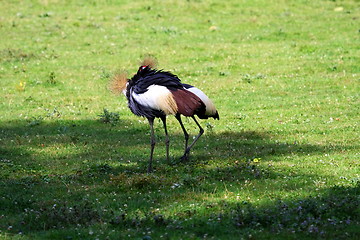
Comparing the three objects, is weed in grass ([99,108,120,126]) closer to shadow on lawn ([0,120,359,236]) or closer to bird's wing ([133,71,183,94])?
shadow on lawn ([0,120,359,236])

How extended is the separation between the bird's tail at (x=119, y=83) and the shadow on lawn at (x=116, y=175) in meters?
1.74

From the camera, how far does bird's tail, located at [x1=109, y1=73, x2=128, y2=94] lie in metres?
13.0

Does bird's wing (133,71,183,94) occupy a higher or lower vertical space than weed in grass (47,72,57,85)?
higher

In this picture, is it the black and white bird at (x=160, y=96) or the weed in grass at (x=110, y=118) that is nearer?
the black and white bird at (x=160, y=96)

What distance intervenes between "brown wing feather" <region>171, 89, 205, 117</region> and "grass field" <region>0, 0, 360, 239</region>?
4.24ft

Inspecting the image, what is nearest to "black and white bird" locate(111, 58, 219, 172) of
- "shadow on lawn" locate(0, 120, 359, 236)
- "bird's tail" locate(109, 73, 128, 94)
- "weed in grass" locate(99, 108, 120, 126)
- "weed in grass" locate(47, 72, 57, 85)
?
"bird's tail" locate(109, 73, 128, 94)

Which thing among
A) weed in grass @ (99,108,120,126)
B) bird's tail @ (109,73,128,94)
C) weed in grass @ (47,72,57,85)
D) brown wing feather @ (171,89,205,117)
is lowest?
weed in grass @ (99,108,120,126)

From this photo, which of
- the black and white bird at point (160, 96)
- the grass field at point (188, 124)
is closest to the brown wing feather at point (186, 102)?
the black and white bird at point (160, 96)

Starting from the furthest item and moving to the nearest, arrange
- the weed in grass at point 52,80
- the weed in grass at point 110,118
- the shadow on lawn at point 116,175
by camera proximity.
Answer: the weed in grass at point 52,80 < the weed in grass at point 110,118 < the shadow on lawn at point 116,175

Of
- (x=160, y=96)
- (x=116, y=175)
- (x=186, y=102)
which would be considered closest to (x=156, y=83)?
(x=160, y=96)

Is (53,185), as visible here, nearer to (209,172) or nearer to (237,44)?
(209,172)

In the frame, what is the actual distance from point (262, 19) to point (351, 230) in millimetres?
25442

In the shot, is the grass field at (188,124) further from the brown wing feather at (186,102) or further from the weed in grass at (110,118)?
the brown wing feather at (186,102)

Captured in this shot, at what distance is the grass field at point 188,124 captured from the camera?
9.45m
